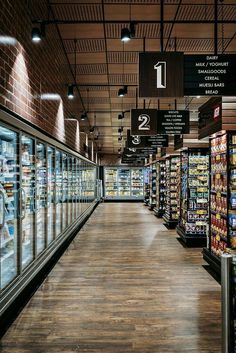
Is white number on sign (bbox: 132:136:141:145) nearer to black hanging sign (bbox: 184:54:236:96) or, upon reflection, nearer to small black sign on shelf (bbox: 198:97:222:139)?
small black sign on shelf (bbox: 198:97:222:139)

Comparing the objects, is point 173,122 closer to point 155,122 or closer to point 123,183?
point 155,122

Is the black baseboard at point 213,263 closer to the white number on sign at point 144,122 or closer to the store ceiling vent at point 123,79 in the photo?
the white number on sign at point 144,122

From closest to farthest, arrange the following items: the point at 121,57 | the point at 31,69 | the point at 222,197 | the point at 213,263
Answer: the point at 31,69 < the point at 222,197 < the point at 213,263 < the point at 121,57

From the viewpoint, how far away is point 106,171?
94.1 feet

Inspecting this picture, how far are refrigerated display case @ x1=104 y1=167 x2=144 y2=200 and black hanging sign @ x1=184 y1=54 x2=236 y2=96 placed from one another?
23221mm

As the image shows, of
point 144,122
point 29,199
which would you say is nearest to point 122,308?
point 29,199

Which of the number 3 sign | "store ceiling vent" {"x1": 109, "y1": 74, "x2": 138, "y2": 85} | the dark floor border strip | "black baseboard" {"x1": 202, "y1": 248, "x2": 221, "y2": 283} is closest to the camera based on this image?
the dark floor border strip

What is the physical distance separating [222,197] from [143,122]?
3.29 metres

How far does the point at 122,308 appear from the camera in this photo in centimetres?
478

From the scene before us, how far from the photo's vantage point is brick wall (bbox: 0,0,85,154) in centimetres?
433

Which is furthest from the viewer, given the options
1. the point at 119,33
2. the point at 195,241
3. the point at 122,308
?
the point at 195,241

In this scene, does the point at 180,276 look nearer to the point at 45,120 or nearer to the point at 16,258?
the point at 16,258

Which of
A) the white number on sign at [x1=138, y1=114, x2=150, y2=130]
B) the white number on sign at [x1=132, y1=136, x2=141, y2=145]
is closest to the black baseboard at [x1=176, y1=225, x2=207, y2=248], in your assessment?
the white number on sign at [x1=138, y1=114, x2=150, y2=130]

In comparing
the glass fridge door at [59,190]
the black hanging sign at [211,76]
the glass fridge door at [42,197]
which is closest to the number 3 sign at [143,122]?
Answer: the glass fridge door at [59,190]
